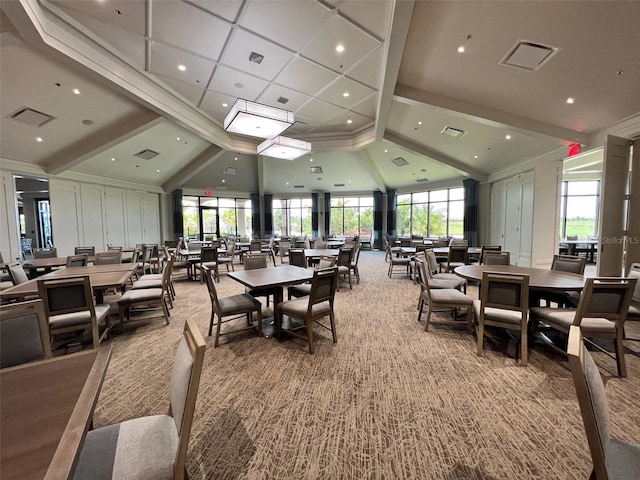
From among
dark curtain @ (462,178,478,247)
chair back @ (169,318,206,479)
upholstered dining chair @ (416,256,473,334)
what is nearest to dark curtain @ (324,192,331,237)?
dark curtain @ (462,178,478,247)

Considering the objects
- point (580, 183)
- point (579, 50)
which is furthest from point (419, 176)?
point (579, 50)

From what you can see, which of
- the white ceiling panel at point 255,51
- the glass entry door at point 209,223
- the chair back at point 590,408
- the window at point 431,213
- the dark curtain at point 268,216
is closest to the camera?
the chair back at point 590,408

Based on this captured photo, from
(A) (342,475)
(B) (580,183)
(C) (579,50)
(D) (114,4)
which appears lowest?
(A) (342,475)

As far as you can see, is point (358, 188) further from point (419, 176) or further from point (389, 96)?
point (389, 96)

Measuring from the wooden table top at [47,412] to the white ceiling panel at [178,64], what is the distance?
4.99m

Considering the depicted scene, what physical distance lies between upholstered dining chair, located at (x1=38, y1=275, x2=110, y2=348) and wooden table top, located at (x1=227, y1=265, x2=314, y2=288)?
1.50 metres

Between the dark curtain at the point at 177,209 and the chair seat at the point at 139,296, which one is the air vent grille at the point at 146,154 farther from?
the chair seat at the point at 139,296

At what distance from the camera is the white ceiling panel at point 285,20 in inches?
134

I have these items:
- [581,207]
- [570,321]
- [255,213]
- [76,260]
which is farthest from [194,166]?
[581,207]

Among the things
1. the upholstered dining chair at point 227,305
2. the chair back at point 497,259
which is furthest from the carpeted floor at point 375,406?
the chair back at point 497,259

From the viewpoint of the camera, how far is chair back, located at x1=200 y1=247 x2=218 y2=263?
6602mm

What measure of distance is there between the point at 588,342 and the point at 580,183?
34.4 ft

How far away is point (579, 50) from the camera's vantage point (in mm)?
3547

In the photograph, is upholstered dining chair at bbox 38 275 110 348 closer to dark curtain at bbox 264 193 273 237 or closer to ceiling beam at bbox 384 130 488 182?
ceiling beam at bbox 384 130 488 182
